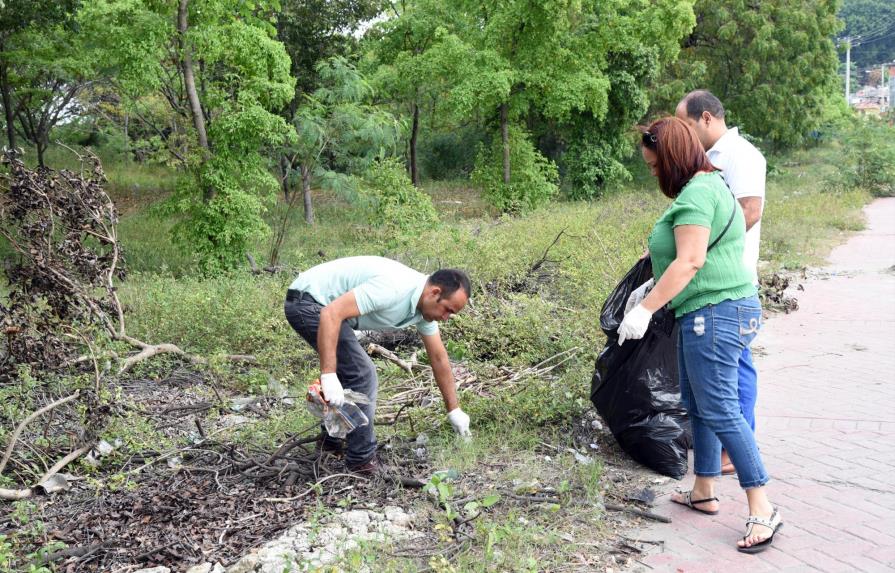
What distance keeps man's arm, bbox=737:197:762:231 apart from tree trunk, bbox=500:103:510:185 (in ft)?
48.2

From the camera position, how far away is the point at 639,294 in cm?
393

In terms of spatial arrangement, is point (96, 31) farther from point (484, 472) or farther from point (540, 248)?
point (484, 472)

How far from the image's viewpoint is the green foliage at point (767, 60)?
78.2 feet

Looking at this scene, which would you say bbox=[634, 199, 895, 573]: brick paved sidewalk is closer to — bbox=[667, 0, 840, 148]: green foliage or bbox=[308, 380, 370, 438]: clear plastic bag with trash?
bbox=[308, 380, 370, 438]: clear plastic bag with trash

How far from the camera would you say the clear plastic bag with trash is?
3.81m

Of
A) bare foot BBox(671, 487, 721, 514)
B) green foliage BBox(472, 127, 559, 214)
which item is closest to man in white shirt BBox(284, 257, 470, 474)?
bare foot BBox(671, 487, 721, 514)

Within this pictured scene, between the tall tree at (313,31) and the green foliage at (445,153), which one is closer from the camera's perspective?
the tall tree at (313,31)

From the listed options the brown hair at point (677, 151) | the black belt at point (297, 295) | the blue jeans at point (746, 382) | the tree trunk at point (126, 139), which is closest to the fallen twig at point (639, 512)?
the blue jeans at point (746, 382)

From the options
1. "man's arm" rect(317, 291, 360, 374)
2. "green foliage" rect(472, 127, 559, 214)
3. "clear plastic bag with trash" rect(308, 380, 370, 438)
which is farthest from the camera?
"green foliage" rect(472, 127, 559, 214)

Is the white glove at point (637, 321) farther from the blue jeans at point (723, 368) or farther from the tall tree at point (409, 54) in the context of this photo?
the tall tree at point (409, 54)

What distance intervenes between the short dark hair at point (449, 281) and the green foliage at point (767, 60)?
21.9 m

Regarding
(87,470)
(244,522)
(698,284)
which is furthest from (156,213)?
(698,284)

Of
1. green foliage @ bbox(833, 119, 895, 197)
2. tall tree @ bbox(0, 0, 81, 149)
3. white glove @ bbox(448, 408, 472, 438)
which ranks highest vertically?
tall tree @ bbox(0, 0, 81, 149)

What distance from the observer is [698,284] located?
3.33 m
